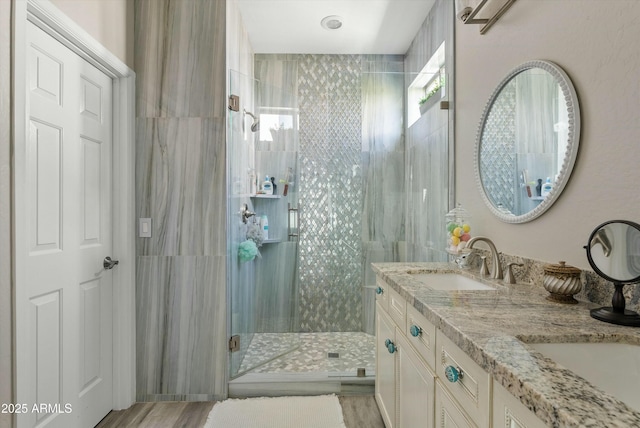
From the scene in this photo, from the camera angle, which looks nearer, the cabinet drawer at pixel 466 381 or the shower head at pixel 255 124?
the cabinet drawer at pixel 466 381

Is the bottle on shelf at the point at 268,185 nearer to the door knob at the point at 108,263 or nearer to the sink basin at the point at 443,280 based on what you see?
the door knob at the point at 108,263

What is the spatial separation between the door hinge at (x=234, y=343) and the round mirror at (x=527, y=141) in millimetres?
1816

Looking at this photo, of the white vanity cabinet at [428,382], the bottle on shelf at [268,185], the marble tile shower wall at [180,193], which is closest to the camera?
the white vanity cabinet at [428,382]

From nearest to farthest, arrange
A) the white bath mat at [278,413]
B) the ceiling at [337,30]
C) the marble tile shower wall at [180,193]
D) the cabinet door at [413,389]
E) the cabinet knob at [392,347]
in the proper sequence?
the cabinet door at [413,389] → the cabinet knob at [392,347] → the white bath mat at [278,413] → the marble tile shower wall at [180,193] → the ceiling at [337,30]

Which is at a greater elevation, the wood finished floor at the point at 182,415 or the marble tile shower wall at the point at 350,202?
the marble tile shower wall at the point at 350,202

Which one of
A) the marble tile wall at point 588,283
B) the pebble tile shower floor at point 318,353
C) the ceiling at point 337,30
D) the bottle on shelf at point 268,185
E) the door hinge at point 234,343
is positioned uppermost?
the ceiling at point 337,30

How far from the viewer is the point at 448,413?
96 cm

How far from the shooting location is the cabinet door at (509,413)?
597 millimetres

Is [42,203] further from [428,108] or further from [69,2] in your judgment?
[428,108]

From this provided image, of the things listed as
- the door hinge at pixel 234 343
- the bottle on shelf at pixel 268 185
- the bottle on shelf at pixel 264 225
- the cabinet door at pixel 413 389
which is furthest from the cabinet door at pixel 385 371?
the bottle on shelf at pixel 268 185

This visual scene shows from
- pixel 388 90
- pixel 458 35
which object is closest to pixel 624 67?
pixel 458 35

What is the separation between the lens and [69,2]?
1566 millimetres

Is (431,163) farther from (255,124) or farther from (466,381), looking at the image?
(466,381)

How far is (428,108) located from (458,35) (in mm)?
514
